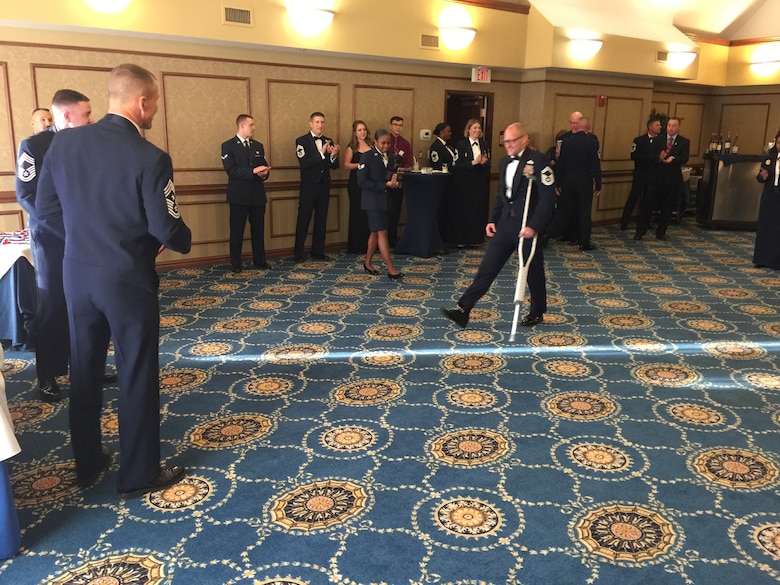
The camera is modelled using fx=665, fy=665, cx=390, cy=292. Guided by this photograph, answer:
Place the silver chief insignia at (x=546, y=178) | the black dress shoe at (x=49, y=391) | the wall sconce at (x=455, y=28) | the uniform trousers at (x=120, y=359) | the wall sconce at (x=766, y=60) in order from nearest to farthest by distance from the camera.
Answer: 1. the uniform trousers at (x=120, y=359)
2. the black dress shoe at (x=49, y=391)
3. the silver chief insignia at (x=546, y=178)
4. the wall sconce at (x=455, y=28)
5. the wall sconce at (x=766, y=60)

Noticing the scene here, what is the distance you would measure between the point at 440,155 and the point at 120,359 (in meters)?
6.55

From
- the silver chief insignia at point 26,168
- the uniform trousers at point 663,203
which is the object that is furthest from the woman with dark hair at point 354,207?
the silver chief insignia at point 26,168

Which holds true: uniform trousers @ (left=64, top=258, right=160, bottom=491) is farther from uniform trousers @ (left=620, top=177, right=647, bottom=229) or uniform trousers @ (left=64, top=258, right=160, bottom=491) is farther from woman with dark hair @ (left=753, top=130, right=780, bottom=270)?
uniform trousers @ (left=620, top=177, right=647, bottom=229)

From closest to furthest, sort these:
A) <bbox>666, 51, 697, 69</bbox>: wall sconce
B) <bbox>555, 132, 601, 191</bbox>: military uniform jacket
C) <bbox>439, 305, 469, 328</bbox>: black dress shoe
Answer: <bbox>439, 305, 469, 328</bbox>: black dress shoe
<bbox>555, 132, 601, 191</bbox>: military uniform jacket
<bbox>666, 51, 697, 69</bbox>: wall sconce

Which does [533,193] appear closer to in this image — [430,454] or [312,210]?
[430,454]

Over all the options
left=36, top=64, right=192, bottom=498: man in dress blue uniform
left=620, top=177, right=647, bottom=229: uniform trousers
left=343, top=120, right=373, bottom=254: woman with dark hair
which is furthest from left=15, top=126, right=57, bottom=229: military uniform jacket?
left=620, top=177, right=647, bottom=229: uniform trousers

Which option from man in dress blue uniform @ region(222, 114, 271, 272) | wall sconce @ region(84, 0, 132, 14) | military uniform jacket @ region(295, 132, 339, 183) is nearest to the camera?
wall sconce @ region(84, 0, 132, 14)

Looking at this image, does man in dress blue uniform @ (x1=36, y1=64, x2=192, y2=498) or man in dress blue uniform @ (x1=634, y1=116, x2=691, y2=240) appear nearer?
man in dress blue uniform @ (x1=36, y1=64, x2=192, y2=498)

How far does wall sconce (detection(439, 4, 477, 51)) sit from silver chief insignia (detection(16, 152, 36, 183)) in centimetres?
633

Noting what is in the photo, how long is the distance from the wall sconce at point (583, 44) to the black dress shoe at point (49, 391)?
8391 millimetres

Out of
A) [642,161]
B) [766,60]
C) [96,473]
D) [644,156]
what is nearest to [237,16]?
[96,473]

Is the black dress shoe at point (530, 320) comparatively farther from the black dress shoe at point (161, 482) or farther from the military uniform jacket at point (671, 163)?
the military uniform jacket at point (671, 163)

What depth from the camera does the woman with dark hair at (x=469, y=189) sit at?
8.80 metres

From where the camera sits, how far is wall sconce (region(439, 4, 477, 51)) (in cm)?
893
